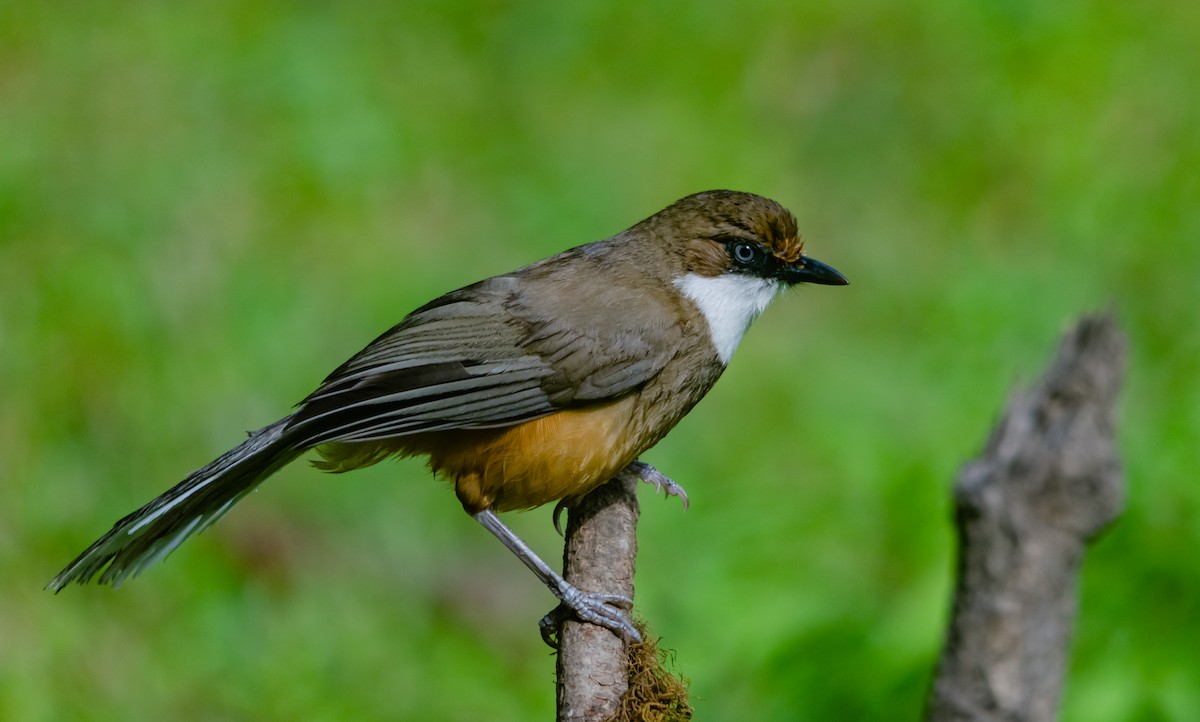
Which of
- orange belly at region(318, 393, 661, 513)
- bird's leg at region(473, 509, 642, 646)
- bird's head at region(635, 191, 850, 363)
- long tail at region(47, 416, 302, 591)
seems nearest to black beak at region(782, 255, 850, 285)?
bird's head at region(635, 191, 850, 363)

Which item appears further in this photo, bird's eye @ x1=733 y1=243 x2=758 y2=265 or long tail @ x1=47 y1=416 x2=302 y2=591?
bird's eye @ x1=733 y1=243 x2=758 y2=265

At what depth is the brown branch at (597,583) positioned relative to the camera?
3111mm

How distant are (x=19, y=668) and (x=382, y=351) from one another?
2219 mm

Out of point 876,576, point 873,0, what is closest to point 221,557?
point 876,576

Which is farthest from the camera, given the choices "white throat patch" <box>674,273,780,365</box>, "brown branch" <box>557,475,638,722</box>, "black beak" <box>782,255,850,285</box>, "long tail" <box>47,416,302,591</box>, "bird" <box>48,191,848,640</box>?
"black beak" <box>782,255,850,285</box>

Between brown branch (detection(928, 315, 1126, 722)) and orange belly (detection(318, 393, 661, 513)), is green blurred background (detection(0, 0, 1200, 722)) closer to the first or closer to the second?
brown branch (detection(928, 315, 1126, 722))

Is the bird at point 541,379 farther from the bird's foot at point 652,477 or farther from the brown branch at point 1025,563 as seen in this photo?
the brown branch at point 1025,563

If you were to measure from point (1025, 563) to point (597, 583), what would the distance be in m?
1.08

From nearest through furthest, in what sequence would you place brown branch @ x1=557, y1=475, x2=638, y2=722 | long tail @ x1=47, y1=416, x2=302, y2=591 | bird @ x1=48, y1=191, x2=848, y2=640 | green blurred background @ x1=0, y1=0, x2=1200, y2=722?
1. brown branch @ x1=557, y1=475, x2=638, y2=722
2. long tail @ x1=47, y1=416, x2=302, y2=591
3. bird @ x1=48, y1=191, x2=848, y2=640
4. green blurred background @ x1=0, y1=0, x2=1200, y2=722

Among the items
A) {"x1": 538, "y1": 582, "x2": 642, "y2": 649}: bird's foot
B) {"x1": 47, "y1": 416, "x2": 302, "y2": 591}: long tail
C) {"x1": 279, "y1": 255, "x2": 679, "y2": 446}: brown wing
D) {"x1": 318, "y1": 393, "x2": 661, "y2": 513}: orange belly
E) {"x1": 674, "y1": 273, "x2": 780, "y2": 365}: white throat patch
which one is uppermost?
{"x1": 674, "y1": 273, "x2": 780, "y2": 365}: white throat patch

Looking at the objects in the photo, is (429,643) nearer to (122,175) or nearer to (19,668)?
(19,668)

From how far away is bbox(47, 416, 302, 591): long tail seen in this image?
12.2 ft

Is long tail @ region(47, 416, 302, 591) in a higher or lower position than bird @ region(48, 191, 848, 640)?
lower

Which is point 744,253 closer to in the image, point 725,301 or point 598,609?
point 725,301
